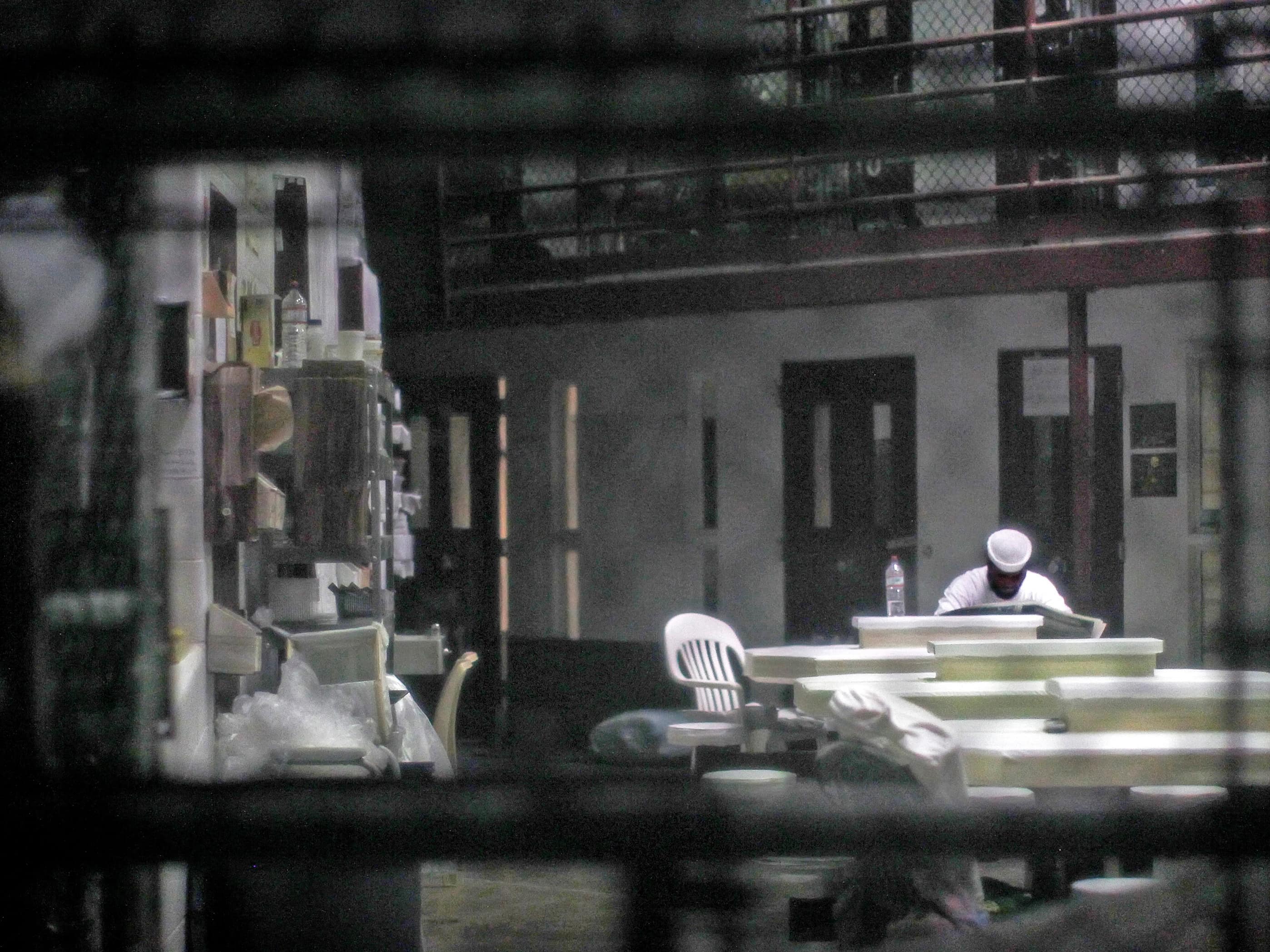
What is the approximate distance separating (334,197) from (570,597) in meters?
7.63

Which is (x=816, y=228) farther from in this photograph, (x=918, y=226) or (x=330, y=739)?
(x=330, y=739)

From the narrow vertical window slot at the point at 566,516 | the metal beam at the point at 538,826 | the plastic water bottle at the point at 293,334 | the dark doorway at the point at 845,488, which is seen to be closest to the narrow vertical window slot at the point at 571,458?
the narrow vertical window slot at the point at 566,516

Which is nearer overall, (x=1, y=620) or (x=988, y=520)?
(x=1, y=620)

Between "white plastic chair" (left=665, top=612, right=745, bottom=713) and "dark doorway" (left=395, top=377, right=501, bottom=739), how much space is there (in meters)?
2.41

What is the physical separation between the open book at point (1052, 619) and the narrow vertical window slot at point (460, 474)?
464 centimetres

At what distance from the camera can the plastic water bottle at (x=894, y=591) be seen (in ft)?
19.2

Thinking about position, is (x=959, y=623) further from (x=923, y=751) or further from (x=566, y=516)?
(x=566, y=516)

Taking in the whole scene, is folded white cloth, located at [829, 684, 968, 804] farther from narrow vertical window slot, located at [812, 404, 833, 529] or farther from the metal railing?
narrow vertical window slot, located at [812, 404, 833, 529]

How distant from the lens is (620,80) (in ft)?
3.44

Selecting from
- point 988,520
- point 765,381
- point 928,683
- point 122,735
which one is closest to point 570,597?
point 765,381

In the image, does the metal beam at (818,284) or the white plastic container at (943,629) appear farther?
the metal beam at (818,284)

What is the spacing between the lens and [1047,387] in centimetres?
758

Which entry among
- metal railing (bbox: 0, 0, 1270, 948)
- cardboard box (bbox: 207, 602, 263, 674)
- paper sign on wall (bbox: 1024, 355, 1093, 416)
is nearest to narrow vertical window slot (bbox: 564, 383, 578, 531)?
paper sign on wall (bbox: 1024, 355, 1093, 416)

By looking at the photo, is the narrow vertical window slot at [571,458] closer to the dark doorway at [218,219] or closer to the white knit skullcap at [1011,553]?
the white knit skullcap at [1011,553]
